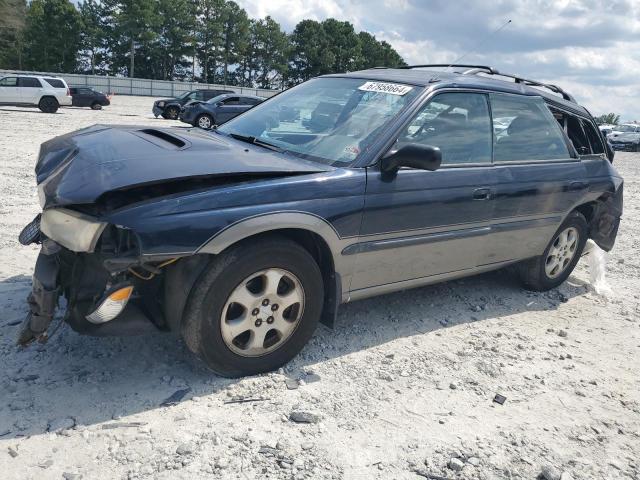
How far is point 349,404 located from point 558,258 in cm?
292

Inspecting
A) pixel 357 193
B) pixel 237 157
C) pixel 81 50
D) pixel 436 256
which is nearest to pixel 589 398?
pixel 436 256

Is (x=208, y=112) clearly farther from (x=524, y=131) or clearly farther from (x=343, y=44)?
(x=343, y=44)

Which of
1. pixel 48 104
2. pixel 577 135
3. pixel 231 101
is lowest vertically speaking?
pixel 48 104

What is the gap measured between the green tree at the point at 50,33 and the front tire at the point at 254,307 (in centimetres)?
5835

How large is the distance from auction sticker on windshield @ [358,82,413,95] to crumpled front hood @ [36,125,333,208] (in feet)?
2.87

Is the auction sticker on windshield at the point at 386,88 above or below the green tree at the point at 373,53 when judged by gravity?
below

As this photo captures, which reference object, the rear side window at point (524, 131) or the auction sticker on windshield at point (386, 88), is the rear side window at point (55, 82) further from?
the rear side window at point (524, 131)

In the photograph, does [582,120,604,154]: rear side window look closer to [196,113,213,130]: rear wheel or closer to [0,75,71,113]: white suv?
[196,113,213,130]: rear wheel

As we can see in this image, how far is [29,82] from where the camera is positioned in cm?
2272

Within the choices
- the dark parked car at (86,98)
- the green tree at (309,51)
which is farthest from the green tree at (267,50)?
the dark parked car at (86,98)

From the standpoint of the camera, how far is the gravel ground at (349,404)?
2.51 meters

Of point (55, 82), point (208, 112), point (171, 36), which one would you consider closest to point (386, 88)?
point (208, 112)

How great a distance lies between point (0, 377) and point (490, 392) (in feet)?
8.97

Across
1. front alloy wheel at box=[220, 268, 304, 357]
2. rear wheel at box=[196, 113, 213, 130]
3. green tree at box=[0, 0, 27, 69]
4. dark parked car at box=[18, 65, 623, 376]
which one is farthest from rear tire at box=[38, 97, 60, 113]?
green tree at box=[0, 0, 27, 69]
